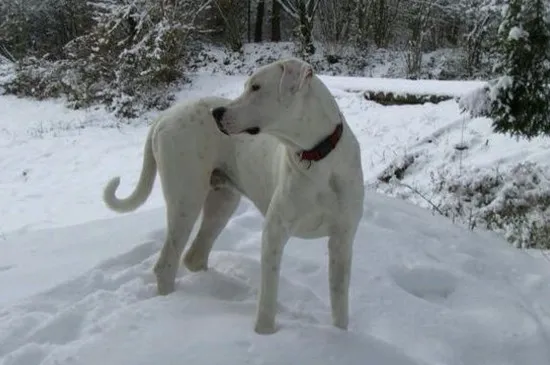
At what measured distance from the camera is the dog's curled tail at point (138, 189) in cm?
371

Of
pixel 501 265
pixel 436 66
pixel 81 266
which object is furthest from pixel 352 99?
pixel 81 266

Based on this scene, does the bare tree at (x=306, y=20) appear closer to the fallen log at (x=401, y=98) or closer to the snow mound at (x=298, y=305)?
the fallen log at (x=401, y=98)

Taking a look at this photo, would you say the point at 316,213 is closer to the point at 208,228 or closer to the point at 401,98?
the point at 208,228

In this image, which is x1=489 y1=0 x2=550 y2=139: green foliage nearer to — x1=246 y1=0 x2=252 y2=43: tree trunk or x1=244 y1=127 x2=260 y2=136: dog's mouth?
x1=244 y1=127 x2=260 y2=136: dog's mouth

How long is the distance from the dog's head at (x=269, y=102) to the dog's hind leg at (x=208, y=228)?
119cm

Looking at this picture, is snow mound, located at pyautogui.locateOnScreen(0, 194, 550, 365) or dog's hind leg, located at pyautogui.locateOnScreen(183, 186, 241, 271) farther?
dog's hind leg, located at pyautogui.locateOnScreen(183, 186, 241, 271)

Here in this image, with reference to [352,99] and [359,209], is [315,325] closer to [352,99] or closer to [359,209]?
[359,209]

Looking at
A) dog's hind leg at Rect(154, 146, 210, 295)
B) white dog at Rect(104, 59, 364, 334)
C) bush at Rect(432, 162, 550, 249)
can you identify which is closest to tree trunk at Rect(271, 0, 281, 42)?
bush at Rect(432, 162, 550, 249)

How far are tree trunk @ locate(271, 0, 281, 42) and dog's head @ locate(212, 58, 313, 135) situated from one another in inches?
700

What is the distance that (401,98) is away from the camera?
10.3 metres

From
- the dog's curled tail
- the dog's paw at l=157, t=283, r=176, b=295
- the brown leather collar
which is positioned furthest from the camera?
the dog's curled tail

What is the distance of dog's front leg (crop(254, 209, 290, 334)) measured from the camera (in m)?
2.87

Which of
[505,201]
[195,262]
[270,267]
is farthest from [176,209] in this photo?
[505,201]

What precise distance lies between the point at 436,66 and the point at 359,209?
489 inches
